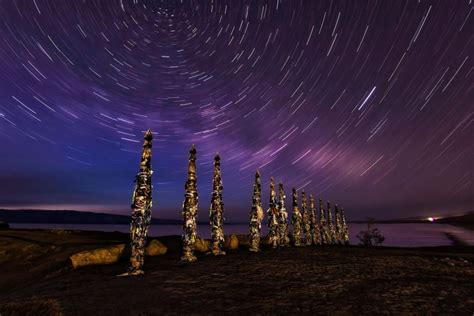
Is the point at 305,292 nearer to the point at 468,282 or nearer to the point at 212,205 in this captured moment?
the point at 468,282

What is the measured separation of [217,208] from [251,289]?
48.4 feet

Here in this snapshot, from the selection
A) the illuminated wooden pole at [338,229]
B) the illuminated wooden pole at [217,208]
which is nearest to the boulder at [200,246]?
the illuminated wooden pole at [217,208]

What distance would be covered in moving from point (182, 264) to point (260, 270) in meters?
5.71

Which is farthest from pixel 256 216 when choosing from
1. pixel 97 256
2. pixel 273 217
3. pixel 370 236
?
pixel 370 236

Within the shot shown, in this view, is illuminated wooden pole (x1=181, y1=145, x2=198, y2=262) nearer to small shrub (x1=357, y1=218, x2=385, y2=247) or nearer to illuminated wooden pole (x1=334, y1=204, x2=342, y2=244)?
illuminated wooden pole (x1=334, y1=204, x2=342, y2=244)

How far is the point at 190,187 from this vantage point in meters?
24.5

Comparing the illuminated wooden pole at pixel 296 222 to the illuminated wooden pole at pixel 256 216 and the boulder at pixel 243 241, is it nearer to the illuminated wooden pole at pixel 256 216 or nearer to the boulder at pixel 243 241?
the boulder at pixel 243 241

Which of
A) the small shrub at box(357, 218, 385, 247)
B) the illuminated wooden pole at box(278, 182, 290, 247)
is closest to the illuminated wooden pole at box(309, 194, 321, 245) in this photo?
the illuminated wooden pole at box(278, 182, 290, 247)

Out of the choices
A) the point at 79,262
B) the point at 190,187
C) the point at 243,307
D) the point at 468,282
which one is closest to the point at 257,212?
the point at 190,187

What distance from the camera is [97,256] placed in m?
22.0

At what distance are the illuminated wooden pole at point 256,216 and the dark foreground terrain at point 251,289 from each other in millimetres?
8766

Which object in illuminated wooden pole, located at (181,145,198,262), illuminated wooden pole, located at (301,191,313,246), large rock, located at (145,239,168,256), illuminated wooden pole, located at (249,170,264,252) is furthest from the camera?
illuminated wooden pole, located at (301,191,313,246)

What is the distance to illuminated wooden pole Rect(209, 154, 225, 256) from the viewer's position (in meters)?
27.4

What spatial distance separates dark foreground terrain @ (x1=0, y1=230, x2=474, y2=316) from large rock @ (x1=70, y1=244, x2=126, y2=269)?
719 mm
